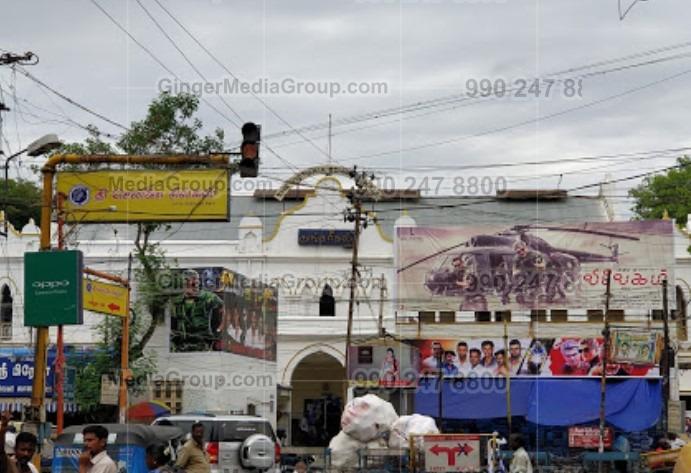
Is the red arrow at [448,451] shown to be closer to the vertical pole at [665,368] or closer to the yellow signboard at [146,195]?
the yellow signboard at [146,195]

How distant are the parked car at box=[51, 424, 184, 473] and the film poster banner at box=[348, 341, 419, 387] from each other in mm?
23181

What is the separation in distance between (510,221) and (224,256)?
37.5 feet

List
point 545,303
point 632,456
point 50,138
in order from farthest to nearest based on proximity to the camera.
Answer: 1. point 545,303
2. point 632,456
3. point 50,138

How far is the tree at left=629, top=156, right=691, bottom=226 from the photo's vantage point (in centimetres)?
6406

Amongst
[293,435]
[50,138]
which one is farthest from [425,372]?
[50,138]

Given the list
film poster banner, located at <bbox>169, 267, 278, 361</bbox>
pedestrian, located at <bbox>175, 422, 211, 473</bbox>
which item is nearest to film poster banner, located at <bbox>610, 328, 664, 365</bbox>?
film poster banner, located at <bbox>169, 267, 278, 361</bbox>

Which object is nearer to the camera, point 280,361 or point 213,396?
point 213,396

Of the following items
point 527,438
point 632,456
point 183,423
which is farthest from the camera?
point 527,438

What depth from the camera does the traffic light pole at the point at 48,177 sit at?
20109 mm

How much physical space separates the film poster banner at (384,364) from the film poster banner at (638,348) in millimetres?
6229

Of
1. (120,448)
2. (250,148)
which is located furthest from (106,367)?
(120,448)

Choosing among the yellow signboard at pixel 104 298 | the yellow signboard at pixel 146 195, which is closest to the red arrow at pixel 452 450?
the yellow signboard at pixel 146 195

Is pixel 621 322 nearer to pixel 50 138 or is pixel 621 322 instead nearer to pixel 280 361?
pixel 280 361

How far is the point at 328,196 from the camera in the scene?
5100 centimetres
